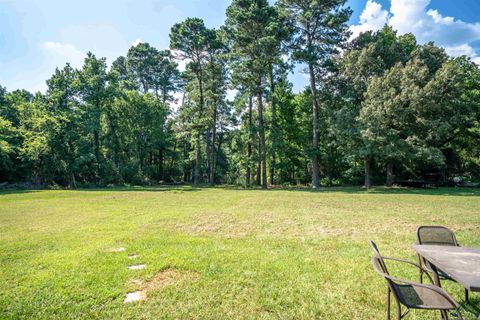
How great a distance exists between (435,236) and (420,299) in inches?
58.1

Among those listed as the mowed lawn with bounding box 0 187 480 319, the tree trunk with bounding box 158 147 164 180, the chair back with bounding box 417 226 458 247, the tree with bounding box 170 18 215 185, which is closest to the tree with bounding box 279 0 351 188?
the tree with bounding box 170 18 215 185

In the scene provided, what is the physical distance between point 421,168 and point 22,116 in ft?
134

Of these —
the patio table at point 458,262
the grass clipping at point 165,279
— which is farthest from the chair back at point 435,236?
the grass clipping at point 165,279

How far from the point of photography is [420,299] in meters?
2.30

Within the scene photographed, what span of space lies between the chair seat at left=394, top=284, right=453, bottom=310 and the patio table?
242 mm

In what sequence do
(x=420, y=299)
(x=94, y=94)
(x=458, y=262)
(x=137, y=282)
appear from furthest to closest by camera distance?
(x=94, y=94) → (x=137, y=282) → (x=458, y=262) → (x=420, y=299)

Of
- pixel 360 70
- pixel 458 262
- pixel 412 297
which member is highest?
pixel 360 70

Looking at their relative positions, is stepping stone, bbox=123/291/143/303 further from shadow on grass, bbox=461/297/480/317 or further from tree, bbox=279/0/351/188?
tree, bbox=279/0/351/188

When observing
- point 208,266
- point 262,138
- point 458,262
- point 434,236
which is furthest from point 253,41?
point 458,262

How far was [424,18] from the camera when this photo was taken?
14.2 metres

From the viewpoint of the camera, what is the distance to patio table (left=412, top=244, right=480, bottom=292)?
6.44 ft

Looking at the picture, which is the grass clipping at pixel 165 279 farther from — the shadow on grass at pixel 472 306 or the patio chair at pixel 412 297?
the shadow on grass at pixel 472 306

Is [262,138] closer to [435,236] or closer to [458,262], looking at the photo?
[435,236]

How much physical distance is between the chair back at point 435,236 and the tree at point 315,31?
18.7 meters
